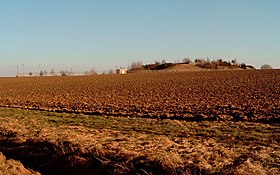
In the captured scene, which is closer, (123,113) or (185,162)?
(185,162)

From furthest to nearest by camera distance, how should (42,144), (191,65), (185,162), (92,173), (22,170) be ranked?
1. (191,65)
2. (42,144)
3. (22,170)
4. (92,173)
5. (185,162)

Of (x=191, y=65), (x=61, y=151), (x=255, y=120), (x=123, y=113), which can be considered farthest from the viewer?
(x=191, y=65)

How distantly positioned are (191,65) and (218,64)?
644 inches

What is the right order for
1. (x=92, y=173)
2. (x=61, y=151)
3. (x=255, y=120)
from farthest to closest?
(x=255, y=120) < (x=61, y=151) < (x=92, y=173)

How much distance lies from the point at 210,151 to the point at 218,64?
167 metres

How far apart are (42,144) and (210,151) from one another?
18.3ft

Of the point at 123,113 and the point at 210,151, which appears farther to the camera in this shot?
the point at 123,113

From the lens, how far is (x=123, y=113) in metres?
26.3

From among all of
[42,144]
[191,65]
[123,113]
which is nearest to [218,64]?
[191,65]

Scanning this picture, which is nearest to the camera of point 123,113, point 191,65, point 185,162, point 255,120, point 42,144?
point 185,162

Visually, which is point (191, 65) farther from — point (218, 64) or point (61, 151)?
point (61, 151)

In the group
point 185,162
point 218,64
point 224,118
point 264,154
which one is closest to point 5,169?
point 185,162

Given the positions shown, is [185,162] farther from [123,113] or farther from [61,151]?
[123,113]

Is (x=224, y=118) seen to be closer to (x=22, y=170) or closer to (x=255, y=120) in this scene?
(x=255, y=120)
